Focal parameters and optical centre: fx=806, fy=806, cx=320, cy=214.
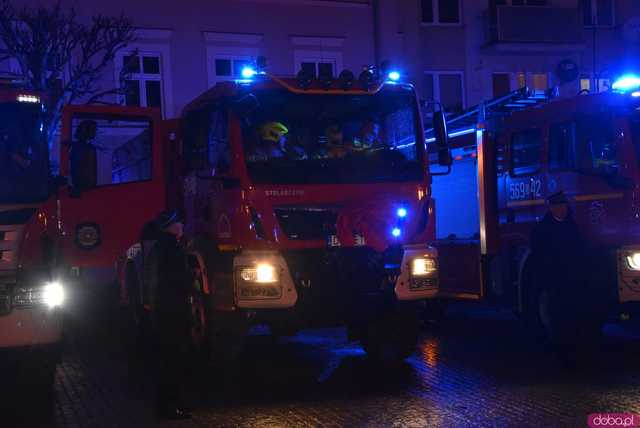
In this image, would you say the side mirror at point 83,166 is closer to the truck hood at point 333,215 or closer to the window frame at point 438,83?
the truck hood at point 333,215

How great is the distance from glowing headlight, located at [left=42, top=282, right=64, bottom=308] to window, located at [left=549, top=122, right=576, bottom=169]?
559 cm

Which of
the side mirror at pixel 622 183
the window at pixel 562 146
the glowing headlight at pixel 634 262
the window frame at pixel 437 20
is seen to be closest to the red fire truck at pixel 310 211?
the window at pixel 562 146

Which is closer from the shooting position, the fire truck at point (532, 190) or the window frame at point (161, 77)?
the fire truck at point (532, 190)

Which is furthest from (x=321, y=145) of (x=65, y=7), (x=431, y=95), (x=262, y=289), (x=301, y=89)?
(x=431, y=95)

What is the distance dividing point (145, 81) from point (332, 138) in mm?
13899

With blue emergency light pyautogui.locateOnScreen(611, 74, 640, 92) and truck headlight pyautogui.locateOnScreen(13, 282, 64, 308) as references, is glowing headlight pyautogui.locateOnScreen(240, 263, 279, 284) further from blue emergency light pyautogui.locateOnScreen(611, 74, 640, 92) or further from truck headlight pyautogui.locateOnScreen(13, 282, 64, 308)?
blue emergency light pyautogui.locateOnScreen(611, 74, 640, 92)

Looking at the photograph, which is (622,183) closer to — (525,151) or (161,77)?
(525,151)

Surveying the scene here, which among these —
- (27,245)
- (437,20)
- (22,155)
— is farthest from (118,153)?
(437,20)

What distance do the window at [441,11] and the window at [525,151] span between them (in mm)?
15122

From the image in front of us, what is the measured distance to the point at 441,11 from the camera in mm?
24672

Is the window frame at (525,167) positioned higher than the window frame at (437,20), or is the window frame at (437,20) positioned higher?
the window frame at (437,20)

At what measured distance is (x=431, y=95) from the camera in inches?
Result: 949

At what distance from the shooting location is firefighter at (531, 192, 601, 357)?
806 centimetres

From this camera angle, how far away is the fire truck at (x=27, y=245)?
7273 mm
